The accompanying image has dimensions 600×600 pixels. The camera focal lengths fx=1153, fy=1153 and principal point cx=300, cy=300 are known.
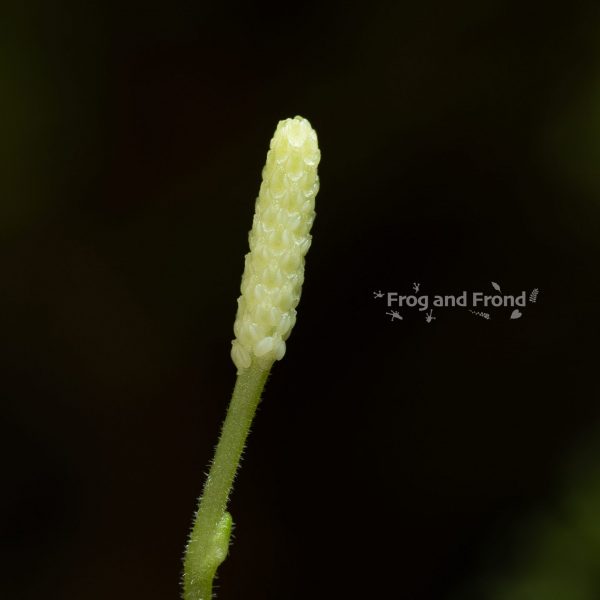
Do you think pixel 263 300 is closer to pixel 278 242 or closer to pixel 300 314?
pixel 278 242

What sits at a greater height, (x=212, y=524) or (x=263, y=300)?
(x=263, y=300)

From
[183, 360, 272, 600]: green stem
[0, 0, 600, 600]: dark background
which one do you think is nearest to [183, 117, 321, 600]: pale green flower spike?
[183, 360, 272, 600]: green stem

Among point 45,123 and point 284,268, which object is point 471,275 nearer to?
point 45,123

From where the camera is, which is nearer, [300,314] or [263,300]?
[263,300]

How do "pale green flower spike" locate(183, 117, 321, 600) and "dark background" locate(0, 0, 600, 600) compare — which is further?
"dark background" locate(0, 0, 600, 600)

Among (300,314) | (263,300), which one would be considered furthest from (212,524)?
(300,314)

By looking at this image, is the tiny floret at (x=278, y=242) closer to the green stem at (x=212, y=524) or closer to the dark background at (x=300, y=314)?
the green stem at (x=212, y=524)

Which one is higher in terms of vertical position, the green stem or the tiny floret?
the tiny floret

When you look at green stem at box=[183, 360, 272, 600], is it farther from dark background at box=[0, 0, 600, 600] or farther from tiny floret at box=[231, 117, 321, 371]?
dark background at box=[0, 0, 600, 600]
